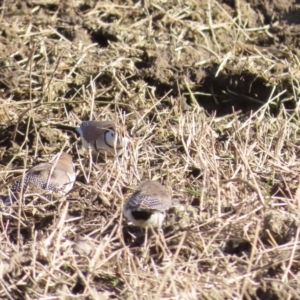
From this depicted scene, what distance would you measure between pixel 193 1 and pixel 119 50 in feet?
3.98

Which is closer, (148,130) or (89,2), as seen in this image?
(148,130)

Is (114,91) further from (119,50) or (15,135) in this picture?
(15,135)

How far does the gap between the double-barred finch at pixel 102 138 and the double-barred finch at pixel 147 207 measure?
1.17 meters

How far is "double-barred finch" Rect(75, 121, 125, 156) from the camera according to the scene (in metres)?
6.75

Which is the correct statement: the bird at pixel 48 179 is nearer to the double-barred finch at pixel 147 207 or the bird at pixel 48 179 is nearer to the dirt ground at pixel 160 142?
the dirt ground at pixel 160 142

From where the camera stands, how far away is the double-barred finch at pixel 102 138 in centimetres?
675

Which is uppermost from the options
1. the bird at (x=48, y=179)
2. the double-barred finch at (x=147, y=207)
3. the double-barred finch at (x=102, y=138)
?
the double-barred finch at (x=147, y=207)

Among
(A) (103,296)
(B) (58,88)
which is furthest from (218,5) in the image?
(A) (103,296)

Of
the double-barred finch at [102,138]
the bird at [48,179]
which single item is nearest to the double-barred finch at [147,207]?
the bird at [48,179]

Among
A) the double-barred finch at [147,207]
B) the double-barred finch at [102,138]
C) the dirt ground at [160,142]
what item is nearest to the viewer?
the dirt ground at [160,142]

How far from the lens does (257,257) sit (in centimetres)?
527

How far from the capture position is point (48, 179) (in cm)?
624

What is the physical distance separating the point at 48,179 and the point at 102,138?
79 centimetres

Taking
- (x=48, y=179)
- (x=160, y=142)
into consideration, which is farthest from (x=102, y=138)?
(x=48, y=179)
